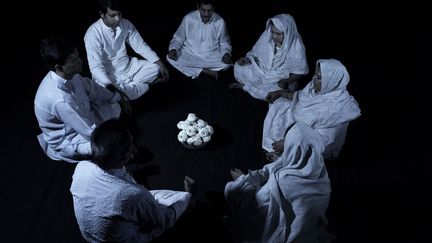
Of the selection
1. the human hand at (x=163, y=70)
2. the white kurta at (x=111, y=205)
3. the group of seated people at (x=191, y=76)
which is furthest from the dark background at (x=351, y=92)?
the white kurta at (x=111, y=205)

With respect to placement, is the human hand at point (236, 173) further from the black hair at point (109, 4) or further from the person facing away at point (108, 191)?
the black hair at point (109, 4)

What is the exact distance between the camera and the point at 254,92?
3.74m

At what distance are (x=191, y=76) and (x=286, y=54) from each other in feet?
3.23

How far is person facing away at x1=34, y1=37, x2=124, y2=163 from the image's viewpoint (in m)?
2.54

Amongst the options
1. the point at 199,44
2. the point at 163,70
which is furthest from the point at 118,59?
the point at 199,44

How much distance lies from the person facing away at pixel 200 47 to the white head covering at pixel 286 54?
402 millimetres

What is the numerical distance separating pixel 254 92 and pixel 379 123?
3.97 ft

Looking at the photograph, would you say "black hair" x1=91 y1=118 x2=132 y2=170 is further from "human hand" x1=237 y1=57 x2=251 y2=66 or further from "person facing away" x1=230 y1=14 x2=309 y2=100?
"human hand" x1=237 y1=57 x2=251 y2=66

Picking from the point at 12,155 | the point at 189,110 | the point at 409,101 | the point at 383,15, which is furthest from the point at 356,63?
the point at 12,155

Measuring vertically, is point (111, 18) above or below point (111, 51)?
above

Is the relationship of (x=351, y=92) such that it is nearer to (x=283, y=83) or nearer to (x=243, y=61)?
(x=283, y=83)

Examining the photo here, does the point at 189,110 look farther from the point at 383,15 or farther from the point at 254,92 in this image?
the point at 383,15

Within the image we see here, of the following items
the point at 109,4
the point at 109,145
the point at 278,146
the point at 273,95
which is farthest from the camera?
the point at 273,95

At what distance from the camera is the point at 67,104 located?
265 centimetres
